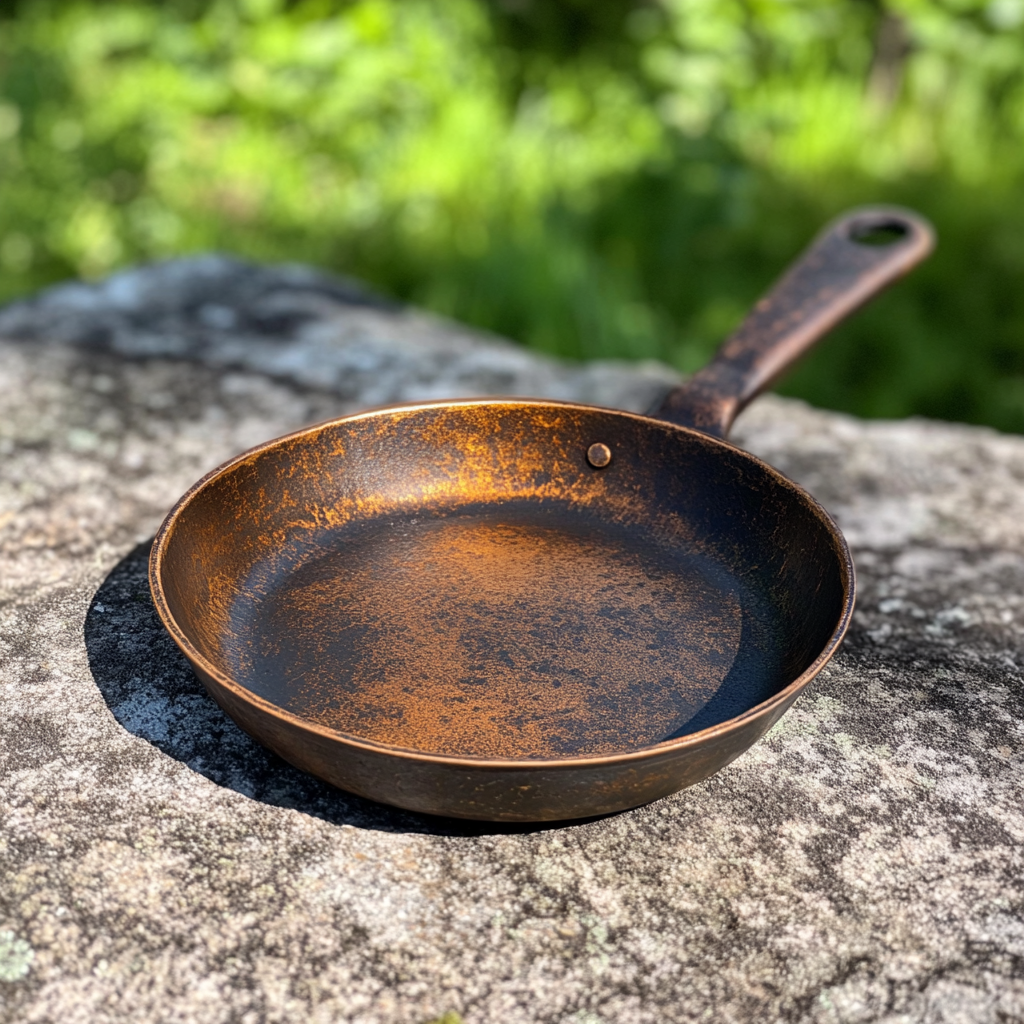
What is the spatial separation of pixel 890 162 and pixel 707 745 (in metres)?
2.91

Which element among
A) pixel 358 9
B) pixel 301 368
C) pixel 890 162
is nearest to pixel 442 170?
pixel 358 9

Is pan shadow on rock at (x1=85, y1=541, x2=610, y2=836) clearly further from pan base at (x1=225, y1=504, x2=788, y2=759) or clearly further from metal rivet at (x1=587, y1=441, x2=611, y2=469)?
metal rivet at (x1=587, y1=441, x2=611, y2=469)

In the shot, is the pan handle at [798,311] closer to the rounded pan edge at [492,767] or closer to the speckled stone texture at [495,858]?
the speckled stone texture at [495,858]

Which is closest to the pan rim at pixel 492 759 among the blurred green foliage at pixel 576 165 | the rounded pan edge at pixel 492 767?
the rounded pan edge at pixel 492 767

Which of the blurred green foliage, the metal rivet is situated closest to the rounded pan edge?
the metal rivet

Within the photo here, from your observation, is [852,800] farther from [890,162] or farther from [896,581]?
[890,162]

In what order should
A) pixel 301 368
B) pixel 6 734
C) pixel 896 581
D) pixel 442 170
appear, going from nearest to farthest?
pixel 6 734 → pixel 896 581 → pixel 301 368 → pixel 442 170

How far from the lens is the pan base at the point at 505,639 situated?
37.5 inches

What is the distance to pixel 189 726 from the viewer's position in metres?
0.98

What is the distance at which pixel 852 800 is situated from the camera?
94cm

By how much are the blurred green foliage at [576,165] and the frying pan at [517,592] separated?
137 centimetres

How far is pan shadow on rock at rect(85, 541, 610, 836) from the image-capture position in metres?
0.90

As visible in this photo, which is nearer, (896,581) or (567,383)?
(896,581)

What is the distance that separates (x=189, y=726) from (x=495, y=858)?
1.03 feet
